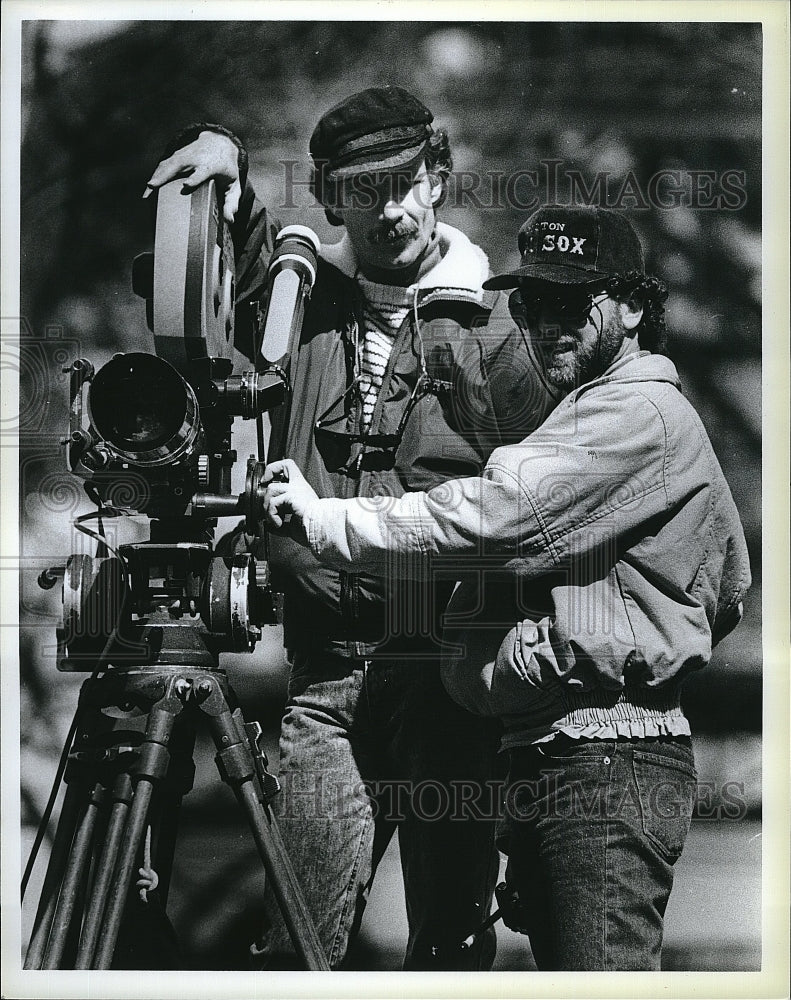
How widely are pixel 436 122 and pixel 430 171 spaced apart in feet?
0.35

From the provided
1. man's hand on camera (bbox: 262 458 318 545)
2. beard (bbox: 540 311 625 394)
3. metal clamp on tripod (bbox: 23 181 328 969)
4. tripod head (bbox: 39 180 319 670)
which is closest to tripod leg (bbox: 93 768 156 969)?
metal clamp on tripod (bbox: 23 181 328 969)

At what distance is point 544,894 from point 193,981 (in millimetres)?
723

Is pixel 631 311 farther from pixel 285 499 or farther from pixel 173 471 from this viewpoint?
pixel 173 471

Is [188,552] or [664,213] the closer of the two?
[188,552]

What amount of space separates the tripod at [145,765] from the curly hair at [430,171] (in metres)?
0.81

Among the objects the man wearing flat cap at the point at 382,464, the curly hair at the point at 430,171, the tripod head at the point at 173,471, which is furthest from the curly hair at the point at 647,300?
the tripod head at the point at 173,471

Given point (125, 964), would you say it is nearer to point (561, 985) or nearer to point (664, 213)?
point (561, 985)

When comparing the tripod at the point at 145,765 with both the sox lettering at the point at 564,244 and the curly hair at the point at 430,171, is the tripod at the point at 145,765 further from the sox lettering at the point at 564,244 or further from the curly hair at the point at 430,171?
the sox lettering at the point at 564,244

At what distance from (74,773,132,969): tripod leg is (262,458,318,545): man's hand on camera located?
573 millimetres

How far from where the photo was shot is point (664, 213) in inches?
104

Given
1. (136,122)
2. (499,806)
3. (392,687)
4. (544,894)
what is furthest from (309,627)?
(136,122)

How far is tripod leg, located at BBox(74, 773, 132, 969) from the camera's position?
2.23 metres

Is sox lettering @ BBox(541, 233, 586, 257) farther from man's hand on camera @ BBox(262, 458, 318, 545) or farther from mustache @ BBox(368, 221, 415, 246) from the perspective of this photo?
man's hand on camera @ BBox(262, 458, 318, 545)

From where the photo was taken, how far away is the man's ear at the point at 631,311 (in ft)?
8.37
